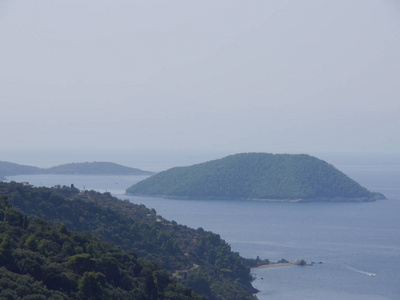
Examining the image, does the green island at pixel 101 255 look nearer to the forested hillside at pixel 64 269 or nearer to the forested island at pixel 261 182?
the forested hillside at pixel 64 269

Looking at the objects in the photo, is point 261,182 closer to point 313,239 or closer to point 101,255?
point 313,239

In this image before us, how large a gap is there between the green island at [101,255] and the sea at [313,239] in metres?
4.68

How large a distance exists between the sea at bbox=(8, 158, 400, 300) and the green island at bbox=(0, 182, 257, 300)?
15.4ft

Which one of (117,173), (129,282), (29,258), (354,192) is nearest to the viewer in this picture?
(29,258)

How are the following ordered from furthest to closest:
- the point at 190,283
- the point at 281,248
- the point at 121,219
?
1. the point at 281,248
2. the point at 121,219
3. the point at 190,283

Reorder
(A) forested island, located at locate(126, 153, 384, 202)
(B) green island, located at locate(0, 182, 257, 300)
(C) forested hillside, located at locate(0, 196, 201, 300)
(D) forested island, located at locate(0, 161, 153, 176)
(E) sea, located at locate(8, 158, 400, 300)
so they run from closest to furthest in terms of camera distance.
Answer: (C) forested hillside, located at locate(0, 196, 201, 300)
(B) green island, located at locate(0, 182, 257, 300)
(E) sea, located at locate(8, 158, 400, 300)
(A) forested island, located at locate(126, 153, 384, 202)
(D) forested island, located at locate(0, 161, 153, 176)

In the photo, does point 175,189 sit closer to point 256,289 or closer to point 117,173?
point 117,173

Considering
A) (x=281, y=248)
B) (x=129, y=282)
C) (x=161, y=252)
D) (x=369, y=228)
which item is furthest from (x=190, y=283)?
(x=369, y=228)

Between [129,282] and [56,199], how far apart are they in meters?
17.8

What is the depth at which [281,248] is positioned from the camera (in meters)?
56.8

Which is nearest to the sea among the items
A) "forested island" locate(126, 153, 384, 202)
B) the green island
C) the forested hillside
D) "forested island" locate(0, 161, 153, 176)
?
"forested island" locate(126, 153, 384, 202)

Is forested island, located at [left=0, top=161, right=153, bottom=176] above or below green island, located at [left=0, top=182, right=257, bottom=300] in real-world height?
above

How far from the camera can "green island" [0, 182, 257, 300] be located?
17203 millimetres

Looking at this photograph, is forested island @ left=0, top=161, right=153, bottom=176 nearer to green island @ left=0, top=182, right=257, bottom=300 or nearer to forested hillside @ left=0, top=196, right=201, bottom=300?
green island @ left=0, top=182, right=257, bottom=300
